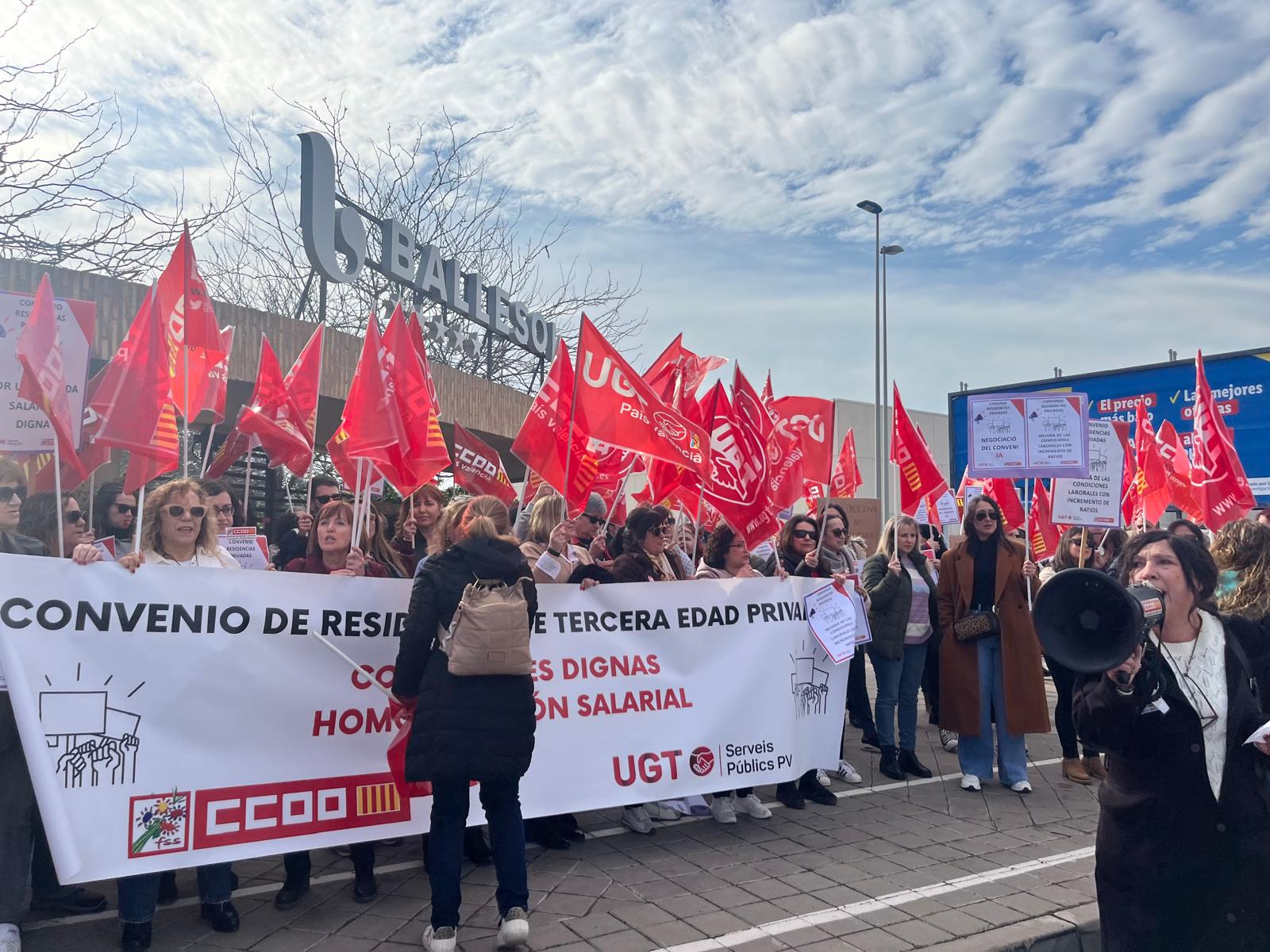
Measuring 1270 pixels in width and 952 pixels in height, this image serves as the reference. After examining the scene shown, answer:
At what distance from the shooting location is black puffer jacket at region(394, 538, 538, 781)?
3994mm

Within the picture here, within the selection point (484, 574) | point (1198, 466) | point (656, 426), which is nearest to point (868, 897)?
point (484, 574)

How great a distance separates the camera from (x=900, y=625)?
24.2 feet

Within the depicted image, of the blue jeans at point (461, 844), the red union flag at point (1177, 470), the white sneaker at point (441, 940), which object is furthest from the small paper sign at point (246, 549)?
the red union flag at point (1177, 470)

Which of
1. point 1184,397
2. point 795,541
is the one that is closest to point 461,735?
point 795,541

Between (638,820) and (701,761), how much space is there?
0.51m

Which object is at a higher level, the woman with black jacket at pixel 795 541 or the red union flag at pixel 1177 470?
the red union flag at pixel 1177 470

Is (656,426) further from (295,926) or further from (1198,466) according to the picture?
(1198,466)

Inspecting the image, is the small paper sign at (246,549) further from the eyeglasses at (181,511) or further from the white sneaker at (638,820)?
the white sneaker at (638,820)

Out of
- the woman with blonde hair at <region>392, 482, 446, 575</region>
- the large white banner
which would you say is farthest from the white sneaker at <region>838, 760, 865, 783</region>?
the woman with blonde hair at <region>392, 482, 446, 575</region>

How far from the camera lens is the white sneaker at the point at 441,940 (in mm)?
3943

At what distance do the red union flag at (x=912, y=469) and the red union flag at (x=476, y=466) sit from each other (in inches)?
132

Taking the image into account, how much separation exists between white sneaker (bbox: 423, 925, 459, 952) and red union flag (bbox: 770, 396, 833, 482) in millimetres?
5487

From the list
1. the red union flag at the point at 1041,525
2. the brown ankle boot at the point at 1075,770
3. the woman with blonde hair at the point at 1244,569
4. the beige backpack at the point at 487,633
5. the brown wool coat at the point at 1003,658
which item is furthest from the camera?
the red union flag at the point at 1041,525

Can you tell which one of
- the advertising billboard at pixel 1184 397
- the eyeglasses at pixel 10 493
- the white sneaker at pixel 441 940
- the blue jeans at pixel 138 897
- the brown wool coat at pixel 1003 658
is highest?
the advertising billboard at pixel 1184 397
